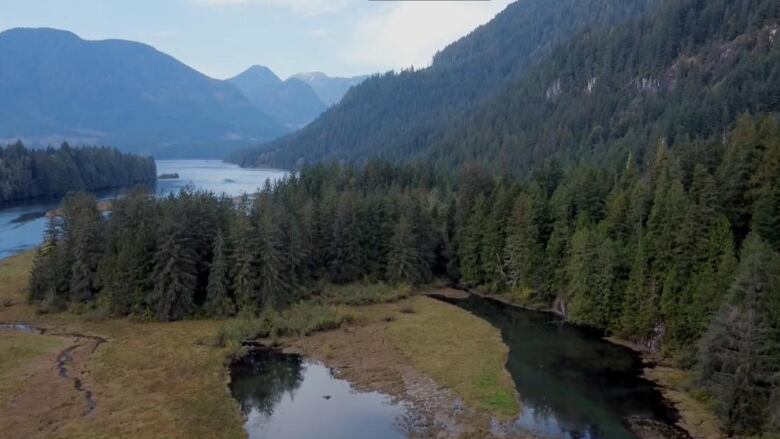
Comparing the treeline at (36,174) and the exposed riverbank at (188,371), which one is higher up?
the treeline at (36,174)

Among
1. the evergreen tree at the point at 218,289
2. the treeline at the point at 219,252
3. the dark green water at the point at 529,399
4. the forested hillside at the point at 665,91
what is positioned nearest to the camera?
the dark green water at the point at 529,399

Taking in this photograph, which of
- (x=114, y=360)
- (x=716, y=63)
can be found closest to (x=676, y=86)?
(x=716, y=63)

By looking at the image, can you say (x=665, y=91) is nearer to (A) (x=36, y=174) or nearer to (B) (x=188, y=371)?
(B) (x=188, y=371)

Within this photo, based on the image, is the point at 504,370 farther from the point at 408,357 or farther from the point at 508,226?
the point at 508,226

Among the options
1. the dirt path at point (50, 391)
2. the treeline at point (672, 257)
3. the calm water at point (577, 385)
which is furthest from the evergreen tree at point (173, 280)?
the treeline at point (672, 257)

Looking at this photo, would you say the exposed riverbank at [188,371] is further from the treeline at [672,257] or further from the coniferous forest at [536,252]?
the treeline at [672,257]

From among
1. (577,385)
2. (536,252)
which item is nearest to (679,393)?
(577,385)
